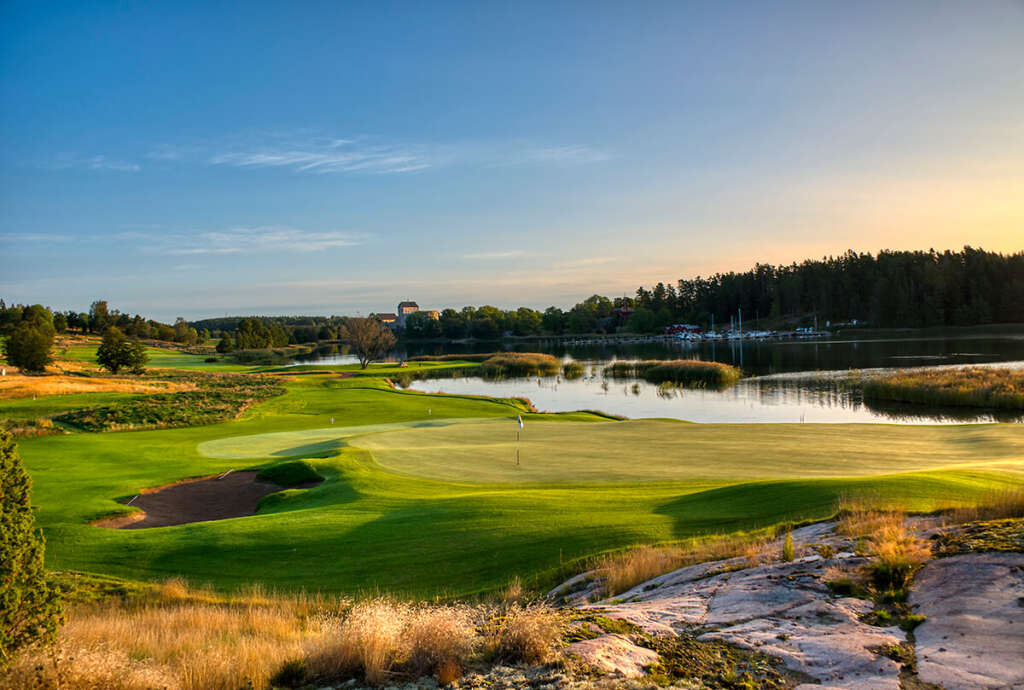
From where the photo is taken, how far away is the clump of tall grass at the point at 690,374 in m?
55.0

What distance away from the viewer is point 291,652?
5.04 m

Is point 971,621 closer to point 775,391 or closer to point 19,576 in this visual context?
point 19,576

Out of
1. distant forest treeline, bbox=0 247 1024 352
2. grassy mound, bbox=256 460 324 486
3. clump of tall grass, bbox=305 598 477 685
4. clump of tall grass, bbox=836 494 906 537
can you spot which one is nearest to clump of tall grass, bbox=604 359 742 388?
grassy mound, bbox=256 460 324 486

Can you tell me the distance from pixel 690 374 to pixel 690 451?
40.8 meters

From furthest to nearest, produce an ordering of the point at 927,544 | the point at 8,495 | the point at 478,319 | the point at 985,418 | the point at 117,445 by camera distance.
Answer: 1. the point at 478,319
2. the point at 985,418
3. the point at 117,445
4. the point at 927,544
5. the point at 8,495

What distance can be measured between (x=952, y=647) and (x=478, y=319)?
595ft

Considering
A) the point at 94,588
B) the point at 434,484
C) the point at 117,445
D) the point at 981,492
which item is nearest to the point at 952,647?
the point at 981,492

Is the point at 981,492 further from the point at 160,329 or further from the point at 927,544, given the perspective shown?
the point at 160,329

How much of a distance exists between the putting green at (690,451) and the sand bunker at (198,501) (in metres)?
3.92

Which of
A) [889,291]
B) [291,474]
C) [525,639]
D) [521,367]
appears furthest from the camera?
[889,291]

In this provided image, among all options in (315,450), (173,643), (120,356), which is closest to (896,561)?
(173,643)

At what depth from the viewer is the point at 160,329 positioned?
140500 millimetres

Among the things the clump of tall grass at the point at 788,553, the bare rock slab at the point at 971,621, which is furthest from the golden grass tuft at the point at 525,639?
the clump of tall grass at the point at 788,553

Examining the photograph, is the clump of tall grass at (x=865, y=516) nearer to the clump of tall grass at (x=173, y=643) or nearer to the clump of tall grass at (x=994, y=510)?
the clump of tall grass at (x=994, y=510)
